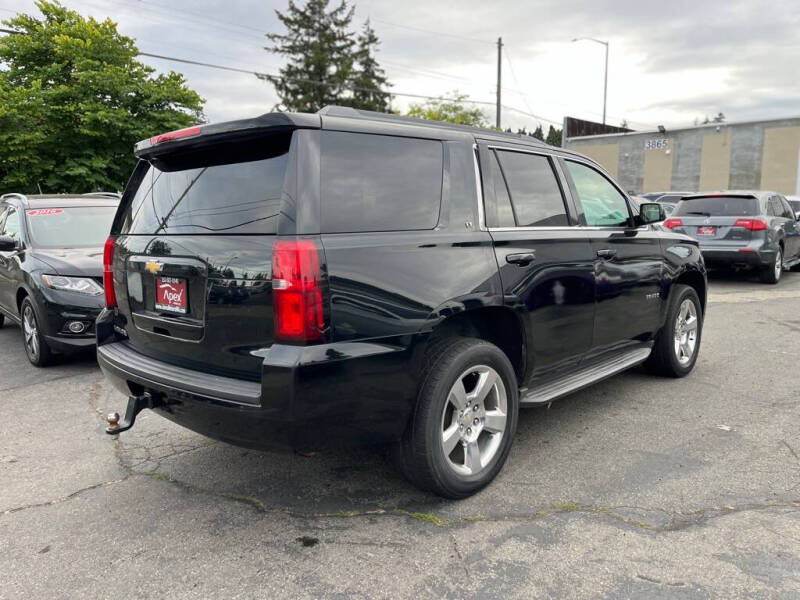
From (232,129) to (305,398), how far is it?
1256mm

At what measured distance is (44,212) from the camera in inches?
272

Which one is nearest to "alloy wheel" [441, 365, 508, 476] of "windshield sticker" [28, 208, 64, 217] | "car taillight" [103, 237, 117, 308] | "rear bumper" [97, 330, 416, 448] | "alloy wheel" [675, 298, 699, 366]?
"rear bumper" [97, 330, 416, 448]

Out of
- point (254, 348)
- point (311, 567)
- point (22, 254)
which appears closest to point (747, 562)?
point (311, 567)

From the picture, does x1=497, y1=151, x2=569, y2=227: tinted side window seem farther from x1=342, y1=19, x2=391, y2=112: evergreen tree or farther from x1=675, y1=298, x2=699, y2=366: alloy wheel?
x1=342, y1=19, x2=391, y2=112: evergreen tree

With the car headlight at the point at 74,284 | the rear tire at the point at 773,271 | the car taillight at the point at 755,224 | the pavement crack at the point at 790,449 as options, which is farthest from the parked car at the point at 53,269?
the rear tire at the point at 773,271

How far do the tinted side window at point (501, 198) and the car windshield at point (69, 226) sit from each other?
4.44m

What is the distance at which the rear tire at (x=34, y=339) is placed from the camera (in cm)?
593

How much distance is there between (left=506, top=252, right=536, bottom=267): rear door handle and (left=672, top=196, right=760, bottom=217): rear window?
29.2 ft

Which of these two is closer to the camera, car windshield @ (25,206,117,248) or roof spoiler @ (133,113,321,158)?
roof spoiler @ (133,113,321,158)

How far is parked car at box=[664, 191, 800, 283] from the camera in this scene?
1084 cm

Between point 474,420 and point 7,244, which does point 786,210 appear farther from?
point 7,244

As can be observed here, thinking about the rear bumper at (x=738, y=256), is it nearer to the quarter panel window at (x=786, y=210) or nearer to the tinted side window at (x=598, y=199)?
the quarter panel window at (x=786, y=210)

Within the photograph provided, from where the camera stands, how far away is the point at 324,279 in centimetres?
262

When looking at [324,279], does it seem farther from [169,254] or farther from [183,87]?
[183,87]
